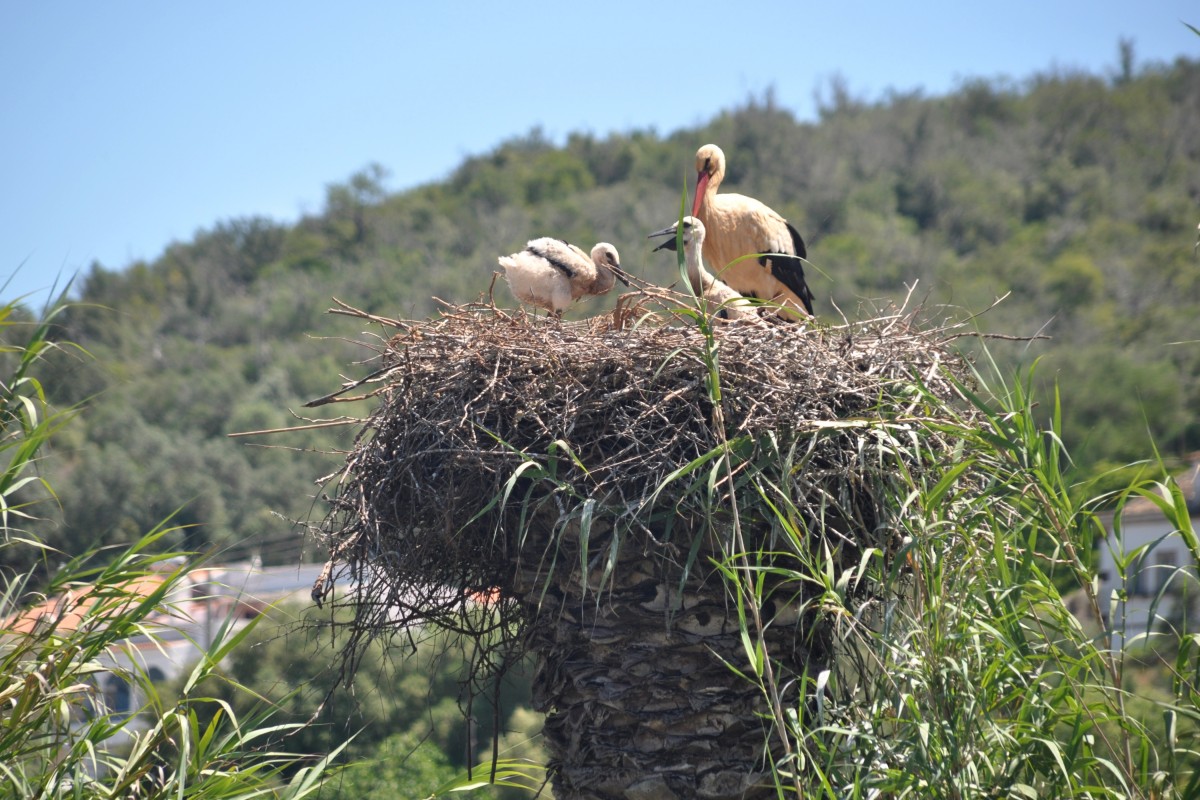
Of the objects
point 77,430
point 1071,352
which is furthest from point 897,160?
point 77,430

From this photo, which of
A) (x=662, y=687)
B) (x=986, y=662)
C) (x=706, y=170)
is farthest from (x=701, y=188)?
(x=986, y=662)

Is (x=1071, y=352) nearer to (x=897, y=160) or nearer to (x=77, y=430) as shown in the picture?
(x=897, y=160)

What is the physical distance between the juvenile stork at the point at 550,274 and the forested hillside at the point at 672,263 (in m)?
15.5

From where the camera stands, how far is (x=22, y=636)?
5.40 metres

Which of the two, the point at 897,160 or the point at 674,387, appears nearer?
the point at 674,387

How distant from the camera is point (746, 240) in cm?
759

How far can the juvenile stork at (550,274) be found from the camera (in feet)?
24.0

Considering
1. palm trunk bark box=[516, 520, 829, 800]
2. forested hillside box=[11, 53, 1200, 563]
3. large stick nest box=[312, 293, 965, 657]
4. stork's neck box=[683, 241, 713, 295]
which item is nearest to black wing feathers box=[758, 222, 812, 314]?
stork's neck box=[683, 241, 713, 295]

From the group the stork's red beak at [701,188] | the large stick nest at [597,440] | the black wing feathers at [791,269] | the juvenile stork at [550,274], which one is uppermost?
the stork's red beak at [701,188]

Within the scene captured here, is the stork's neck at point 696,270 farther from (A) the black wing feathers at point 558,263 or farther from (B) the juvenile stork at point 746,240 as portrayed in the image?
(A) the black wing feathers at point 558,263

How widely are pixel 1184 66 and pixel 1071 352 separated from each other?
28787 millimetres

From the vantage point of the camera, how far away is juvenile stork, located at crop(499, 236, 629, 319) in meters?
7.33

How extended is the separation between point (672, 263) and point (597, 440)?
24.4 m

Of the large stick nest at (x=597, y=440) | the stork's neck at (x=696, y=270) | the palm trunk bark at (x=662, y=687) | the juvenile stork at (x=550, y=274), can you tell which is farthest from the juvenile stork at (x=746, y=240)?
the palm trunk bark at (x=662, y=687)
